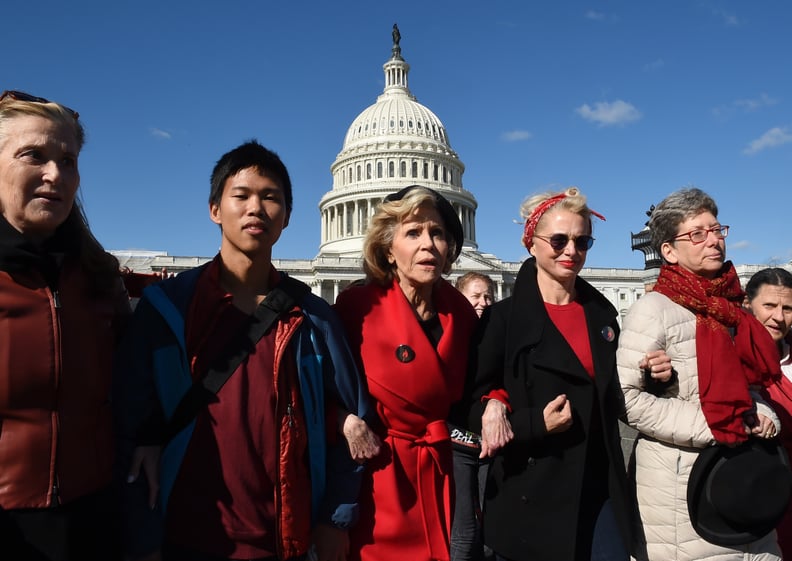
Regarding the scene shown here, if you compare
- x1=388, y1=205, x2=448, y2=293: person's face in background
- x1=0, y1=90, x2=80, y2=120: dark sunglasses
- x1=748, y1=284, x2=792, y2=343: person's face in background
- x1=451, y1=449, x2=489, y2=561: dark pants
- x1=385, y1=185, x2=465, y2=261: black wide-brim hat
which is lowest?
x1=451, y1=449, x2=489, y2=561: dark pants

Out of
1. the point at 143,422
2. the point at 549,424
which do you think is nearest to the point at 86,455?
the point at 143,422

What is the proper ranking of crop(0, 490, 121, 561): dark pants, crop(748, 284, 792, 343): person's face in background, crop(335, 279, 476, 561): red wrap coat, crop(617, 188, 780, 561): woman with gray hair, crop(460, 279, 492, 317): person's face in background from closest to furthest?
crop(0, 490, 121, 561): dark pants, crop(335, 279, 476, 561): red wrap coat, crop(617, 188, 780, 561): woman with gray hair, crop(748, 284, 792, 343): person's face in background, crop(460, 279, 492, 317): person's face in background

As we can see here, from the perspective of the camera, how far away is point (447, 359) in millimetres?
3479

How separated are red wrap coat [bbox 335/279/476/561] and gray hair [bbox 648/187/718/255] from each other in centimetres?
159

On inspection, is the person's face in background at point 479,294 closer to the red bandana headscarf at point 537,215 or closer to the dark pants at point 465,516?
the red bandana headscarf at point 537,215

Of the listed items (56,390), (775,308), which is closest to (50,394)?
(56,390)

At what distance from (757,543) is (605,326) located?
1410 mm

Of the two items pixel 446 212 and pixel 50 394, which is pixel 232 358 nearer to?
pixel 50 394

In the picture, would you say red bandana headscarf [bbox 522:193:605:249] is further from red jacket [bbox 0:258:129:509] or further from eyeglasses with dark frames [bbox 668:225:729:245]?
red jacket [bbox 0:258:129:509]

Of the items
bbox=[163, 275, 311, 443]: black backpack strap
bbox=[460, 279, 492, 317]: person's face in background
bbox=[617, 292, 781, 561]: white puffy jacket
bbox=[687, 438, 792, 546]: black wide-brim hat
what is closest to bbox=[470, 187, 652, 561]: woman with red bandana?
bbox=[617, 292, 781, 561]: white puffy jacket

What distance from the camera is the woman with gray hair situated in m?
3.46

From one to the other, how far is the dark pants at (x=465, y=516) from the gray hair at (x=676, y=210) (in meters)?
1.78

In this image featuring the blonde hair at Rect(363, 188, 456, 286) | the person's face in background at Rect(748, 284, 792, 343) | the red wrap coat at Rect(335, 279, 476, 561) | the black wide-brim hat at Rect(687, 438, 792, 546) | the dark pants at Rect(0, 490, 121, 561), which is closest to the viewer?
the dark pants at Rect(0, 490, 121, 561)

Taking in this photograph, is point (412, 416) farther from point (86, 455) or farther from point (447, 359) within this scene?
point (86, 455)
